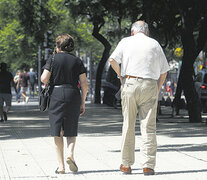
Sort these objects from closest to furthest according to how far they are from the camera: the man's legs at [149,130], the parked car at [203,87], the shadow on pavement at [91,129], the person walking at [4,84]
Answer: the man's legs at [149,130], the shadow on pavement at [91,129], the person walking at [4,84], the parked car at [203,87]

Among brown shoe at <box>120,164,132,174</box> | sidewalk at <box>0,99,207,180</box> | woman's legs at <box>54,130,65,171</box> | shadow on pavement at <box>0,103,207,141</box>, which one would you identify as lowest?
shadow on pavement at <box>0,103,207,141</box>

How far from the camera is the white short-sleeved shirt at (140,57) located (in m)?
6.90

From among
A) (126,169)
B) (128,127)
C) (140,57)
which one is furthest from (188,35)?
(126,169)

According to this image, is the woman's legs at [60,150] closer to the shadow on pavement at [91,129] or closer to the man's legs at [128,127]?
the man's legs at [128,127]

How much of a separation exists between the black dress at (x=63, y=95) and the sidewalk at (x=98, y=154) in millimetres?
604

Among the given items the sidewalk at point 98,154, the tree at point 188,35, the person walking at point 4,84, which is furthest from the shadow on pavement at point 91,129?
the tree at point 188,35

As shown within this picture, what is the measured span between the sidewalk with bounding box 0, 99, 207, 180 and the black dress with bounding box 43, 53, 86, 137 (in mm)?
604

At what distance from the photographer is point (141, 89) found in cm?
690

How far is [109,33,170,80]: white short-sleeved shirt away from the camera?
690cm

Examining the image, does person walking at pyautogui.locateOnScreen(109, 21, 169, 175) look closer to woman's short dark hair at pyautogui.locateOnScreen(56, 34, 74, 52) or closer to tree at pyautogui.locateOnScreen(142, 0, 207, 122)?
woman's short dark hair at pyautogui.locateOnScreen(56, 34, 74, 52)

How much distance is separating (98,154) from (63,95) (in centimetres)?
224

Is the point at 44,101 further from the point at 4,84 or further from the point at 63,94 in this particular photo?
the point at 4,84

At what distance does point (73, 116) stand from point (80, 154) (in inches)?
81.0

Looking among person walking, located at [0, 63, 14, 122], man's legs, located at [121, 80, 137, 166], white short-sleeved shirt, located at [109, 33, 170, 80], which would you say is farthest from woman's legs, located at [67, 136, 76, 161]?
person walking, located at [0, 63, 14, 122]
